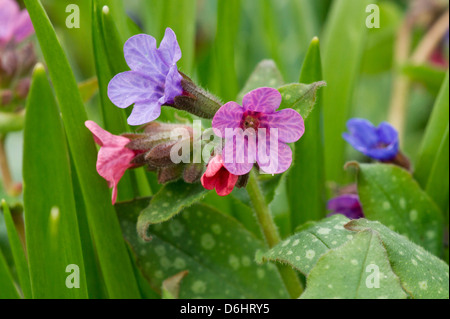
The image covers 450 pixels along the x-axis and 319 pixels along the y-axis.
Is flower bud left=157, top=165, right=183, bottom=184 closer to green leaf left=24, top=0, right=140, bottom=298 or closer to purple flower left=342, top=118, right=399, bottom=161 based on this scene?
green leaf left=24, top=0, right=140, bottom=298

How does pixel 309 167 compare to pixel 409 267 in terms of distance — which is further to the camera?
pixel 309 167

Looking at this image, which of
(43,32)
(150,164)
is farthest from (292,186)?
(43,32)

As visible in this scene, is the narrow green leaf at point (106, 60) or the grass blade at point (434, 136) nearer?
the narrow green leaf at point (106, 60)

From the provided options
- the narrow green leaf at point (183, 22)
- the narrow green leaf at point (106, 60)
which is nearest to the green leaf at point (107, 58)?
the narrow green leaf at point (106, 60)

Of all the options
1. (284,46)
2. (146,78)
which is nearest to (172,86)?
(146,78)

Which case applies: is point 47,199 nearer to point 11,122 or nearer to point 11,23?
point 11,122

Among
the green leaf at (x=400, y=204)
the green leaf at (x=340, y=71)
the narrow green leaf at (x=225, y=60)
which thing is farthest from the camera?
the green leaf at (x=340, y=71)

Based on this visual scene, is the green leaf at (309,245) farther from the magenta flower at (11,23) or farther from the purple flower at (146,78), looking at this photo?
the magenta flower at (11,23)
